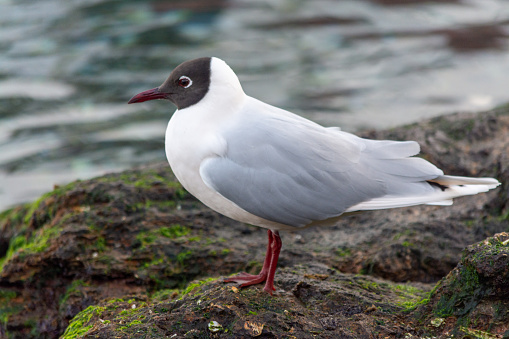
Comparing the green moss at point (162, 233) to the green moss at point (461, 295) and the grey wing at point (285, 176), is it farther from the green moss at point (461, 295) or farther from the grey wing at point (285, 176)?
the green moss at point (461, 295)

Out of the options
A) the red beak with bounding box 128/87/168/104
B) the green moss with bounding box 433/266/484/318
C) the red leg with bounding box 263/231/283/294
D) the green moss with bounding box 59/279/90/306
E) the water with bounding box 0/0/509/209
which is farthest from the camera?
the water with bounding box 0/0/509/209

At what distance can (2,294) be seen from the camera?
4.58m

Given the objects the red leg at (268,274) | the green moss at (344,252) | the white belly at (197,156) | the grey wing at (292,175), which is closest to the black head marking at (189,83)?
the white belly at (197,156)

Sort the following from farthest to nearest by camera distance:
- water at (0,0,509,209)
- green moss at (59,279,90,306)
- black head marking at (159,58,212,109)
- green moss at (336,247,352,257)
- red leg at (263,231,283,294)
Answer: water at (0,0,509,209) < green moss at (336,247,352,257) < green moss at (59,279,90,306) < black head marking at (159,58,212,109) < red leg at (263,231,283,294)

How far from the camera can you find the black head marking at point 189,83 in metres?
3.86

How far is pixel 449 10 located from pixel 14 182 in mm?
9934

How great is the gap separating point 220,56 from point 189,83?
8.34 meters

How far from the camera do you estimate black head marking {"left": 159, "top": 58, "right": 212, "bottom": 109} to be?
3.86m

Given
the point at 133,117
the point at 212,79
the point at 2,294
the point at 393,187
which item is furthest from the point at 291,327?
the point at 133,117

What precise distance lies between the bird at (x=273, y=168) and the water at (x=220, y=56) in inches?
226

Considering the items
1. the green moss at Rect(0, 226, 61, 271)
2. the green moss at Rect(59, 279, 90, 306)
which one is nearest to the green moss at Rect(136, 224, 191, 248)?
the green moss at Rect(59, 279, 90, 306)

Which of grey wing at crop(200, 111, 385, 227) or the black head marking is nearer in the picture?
grey wing at crop(200, 111, 385, 227)

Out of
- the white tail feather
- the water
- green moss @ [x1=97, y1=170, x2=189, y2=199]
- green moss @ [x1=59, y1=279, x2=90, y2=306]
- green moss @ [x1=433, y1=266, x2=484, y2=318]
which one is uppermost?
the white tail feather

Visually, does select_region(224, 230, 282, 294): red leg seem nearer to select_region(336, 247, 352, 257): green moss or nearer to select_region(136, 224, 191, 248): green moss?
select_region(336, 247, 352, 257): green moss
